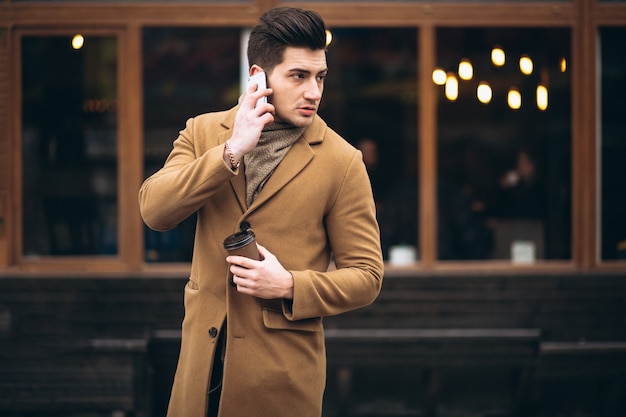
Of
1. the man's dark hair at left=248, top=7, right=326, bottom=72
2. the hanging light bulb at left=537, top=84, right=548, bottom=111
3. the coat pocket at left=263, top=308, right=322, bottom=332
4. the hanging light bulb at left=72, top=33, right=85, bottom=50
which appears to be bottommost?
the coat pocket at left=263, top=308, right=322, bottom=332

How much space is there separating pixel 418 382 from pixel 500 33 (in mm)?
2751

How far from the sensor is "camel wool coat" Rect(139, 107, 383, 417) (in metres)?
3.21

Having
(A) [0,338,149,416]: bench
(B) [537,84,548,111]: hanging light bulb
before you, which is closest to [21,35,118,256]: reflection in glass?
(A) [0,338,149,416]: bench

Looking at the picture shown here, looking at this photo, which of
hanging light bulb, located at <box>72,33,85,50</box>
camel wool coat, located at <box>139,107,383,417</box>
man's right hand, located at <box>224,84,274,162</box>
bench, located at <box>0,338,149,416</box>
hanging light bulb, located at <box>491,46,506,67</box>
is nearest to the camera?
man's right hand, located at <box>224,84,274,162</box>

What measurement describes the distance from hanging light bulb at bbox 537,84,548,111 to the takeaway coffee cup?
472cm

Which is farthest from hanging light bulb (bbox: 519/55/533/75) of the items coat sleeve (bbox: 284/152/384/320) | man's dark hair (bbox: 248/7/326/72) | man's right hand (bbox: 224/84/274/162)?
man's right hand (bbox: 224/84/274/162)

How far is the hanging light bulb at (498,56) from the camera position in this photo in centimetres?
719

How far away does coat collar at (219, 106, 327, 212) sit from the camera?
10.6 feet

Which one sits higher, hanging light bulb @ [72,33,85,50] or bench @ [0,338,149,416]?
hanging light bulb @ [72,33,85,50]

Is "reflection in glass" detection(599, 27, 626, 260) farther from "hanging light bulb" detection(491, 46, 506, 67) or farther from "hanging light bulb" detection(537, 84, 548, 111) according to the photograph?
"hanging light bulb" detection(491, 46, 506, 67)

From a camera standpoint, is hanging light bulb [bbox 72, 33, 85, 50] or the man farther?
hanging light bulb [bbox 72, 33, 85, 50]

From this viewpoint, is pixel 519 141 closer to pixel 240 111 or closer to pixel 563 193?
pixel 563 193

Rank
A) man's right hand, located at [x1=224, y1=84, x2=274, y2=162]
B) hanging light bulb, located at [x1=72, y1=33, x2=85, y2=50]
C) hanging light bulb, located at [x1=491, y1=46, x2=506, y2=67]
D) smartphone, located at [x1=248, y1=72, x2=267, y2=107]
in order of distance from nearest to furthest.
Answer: man's right hand, located at [x1=224, y1=84, x2=274, y2=162], smartphone, located at [x1=248, y1=72, x2=267, y2=107], hanging light bulb, located at [x1=72, y1=33, x2=85, y2=50], hanging light bulb, located at [x1=491, y1=46, x2=506, y2=67]

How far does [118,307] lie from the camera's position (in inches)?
275
